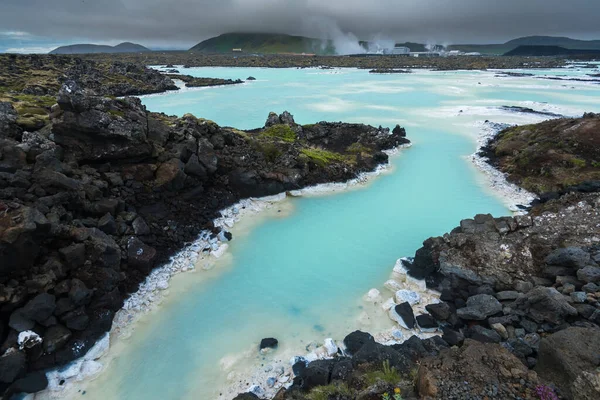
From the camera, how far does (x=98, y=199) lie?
1605 cm

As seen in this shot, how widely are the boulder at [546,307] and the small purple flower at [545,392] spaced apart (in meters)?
4.85

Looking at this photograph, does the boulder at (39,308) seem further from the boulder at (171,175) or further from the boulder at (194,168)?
the boulder at (194,168)

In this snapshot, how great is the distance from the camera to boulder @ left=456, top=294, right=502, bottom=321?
11625 millimetres

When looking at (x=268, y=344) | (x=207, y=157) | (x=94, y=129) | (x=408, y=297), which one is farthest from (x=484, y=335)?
(x=94, y=129)

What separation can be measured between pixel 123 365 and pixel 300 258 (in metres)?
8.58

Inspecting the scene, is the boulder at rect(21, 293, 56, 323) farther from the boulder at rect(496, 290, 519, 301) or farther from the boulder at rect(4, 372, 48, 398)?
the boulder at rect(496, 290, 519, 301)

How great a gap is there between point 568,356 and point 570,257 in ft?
21.7

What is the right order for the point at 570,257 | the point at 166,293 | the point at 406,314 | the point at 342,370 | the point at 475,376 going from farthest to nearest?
the point at 166,293 < the point at 570,257 < the point at 406,314 < the point at 342,370 < the point at 475,376

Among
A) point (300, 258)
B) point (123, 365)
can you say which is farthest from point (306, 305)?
point (123, 365)

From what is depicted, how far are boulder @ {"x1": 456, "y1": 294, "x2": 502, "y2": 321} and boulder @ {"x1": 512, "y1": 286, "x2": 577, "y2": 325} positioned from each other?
73 centimetres

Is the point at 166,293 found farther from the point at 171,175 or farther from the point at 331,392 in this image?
the point at 331,392

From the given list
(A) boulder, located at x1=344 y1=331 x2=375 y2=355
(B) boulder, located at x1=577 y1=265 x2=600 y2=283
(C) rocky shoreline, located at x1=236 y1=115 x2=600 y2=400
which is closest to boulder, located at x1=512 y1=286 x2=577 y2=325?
(C) rocky shoreline, located at x1=236 y1=115 x2=600 y2=400

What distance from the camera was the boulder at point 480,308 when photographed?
38.1 feet

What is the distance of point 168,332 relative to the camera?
480 inches
